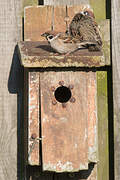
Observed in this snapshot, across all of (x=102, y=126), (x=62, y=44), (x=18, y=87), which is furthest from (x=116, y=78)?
(x=18, y=87)

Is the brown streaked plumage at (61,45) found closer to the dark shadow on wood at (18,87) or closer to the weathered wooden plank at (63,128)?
the weathered wooden plank at (63,128)

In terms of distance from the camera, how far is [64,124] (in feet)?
9.84

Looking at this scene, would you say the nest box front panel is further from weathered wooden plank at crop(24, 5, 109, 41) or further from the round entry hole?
weathered wooden plank at crop(24, 5, 109, 41)

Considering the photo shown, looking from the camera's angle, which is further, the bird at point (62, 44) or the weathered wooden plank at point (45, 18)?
the weathered wooden plank at point (45, 18)

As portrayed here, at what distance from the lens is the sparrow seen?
10.4 ft

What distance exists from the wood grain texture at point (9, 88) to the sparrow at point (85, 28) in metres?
0.38

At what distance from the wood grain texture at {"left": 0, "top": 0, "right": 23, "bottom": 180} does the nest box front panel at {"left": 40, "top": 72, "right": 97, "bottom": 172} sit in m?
0.42

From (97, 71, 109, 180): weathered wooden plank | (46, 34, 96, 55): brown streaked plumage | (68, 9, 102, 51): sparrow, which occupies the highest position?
(68, 9, 102, 51): sparrow

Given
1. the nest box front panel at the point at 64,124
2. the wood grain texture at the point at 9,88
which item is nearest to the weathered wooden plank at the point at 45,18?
the wood grain texture at the point at 9,88

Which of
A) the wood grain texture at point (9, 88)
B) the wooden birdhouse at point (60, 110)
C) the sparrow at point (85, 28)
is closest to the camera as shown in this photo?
the wooden birdhouse at point (60, 110)

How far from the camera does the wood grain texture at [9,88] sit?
3326 millimetres

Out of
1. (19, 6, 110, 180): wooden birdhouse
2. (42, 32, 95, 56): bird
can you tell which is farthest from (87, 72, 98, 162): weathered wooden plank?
(42, 32, 95, 56): bird

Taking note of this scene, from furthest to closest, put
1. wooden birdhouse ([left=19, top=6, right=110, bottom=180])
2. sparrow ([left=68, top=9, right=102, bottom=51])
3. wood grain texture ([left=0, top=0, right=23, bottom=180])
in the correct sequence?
wood grain texture ([left=0, top=0, right=23, bottom=180]), sparrow ([left=68, top=9, right=102, bottom=51]), wooden birdhouse ([left=19, top=6, right=110, bottom=180])

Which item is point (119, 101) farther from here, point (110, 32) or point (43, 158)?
point (43, 158)
